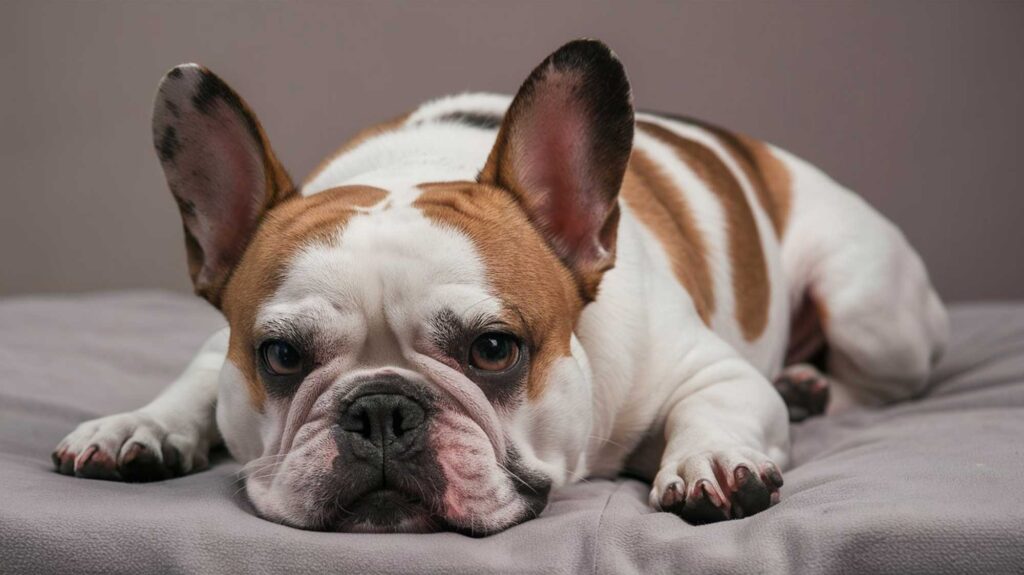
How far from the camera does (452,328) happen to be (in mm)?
1971

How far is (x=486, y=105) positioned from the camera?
3.06m

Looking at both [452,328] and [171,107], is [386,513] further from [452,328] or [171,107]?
[171,107]

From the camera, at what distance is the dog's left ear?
221 cm

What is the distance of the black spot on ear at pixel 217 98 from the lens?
7.35 feet

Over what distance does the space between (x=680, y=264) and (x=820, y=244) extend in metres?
0.88

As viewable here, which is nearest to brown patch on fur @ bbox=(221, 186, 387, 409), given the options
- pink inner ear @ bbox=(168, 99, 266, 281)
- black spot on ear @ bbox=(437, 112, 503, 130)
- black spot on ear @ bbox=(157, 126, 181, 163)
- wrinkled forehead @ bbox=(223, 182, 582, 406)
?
wrinkled forehead @ bbox=(223, 182, 582, 406)

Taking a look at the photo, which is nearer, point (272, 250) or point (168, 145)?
point (272, 250)

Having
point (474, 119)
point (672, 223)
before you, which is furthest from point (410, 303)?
point (672, 223)

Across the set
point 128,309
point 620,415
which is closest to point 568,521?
point 620,415

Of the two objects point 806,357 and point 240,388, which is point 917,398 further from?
point 240,388

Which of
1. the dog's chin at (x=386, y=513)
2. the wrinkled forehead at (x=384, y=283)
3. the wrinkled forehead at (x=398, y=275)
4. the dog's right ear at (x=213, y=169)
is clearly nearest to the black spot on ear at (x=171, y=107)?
the dog's right ear at (x=213, y=169)

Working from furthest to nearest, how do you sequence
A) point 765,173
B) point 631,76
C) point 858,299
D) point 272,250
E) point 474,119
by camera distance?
point 631,76, point 765,173, point 858,299, point 474,119, point 272,250

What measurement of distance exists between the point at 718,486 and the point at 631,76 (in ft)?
11.3

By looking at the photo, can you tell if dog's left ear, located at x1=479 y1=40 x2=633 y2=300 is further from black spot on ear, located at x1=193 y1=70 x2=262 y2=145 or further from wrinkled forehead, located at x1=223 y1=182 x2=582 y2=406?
black spot on ear, located at x1=193 y1=70 x2=262 y2=145
